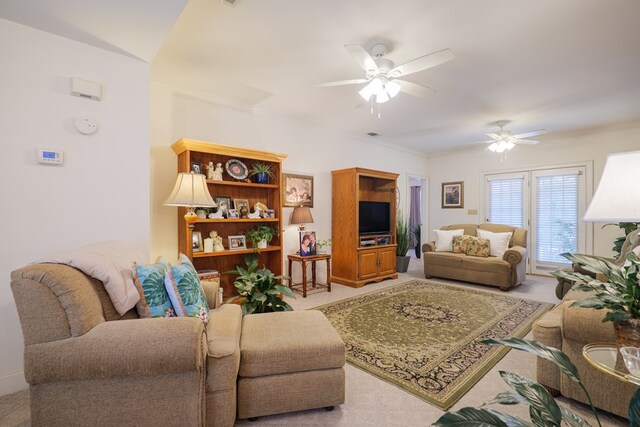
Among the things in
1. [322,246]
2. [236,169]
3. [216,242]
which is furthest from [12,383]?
[322,246]

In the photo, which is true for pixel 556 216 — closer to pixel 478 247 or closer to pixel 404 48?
pixel 478 247

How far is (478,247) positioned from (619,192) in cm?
410

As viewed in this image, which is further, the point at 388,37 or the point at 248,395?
the point at 388,37

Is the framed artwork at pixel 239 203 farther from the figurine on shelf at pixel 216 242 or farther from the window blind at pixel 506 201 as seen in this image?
the window blind at pixel 506 201

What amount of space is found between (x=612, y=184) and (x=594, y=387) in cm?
131

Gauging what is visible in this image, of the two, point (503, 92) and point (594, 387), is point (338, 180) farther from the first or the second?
point (594, 387)

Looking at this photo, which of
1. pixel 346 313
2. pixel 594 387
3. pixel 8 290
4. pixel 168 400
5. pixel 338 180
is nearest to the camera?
pixel 168 400

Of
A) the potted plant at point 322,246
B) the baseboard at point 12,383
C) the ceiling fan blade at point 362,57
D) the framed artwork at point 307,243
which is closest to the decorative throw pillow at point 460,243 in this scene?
the potted plant at point 322,246

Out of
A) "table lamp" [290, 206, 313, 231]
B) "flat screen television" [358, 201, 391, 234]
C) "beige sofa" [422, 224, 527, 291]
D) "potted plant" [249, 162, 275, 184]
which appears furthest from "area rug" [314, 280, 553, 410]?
"potted plant" [249, 162, 275, 184]

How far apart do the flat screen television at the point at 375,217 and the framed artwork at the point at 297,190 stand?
95 centimetres

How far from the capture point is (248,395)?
159cm

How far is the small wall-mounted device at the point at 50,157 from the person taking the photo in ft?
6.40

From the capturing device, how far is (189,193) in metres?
2.57

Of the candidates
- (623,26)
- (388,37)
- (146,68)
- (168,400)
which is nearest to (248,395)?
(168,400)
